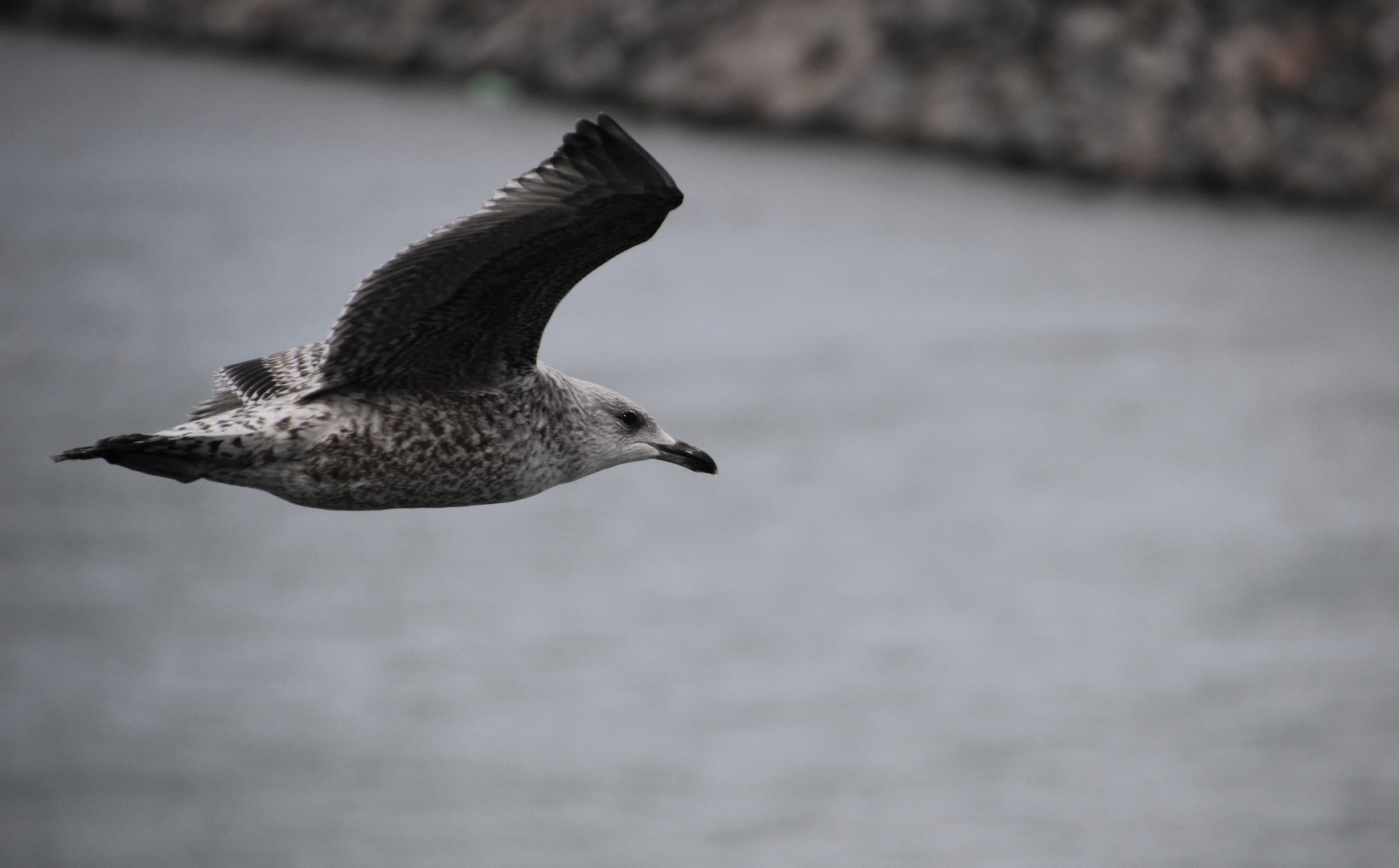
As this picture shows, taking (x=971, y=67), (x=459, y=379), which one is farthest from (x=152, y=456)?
(x=971, y=67)

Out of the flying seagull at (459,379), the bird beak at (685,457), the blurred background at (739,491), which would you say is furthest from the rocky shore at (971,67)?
the flying seagull at (459,379)

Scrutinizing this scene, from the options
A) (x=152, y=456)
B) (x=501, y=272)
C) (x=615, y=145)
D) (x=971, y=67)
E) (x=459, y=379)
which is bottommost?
(x=152, y=456)

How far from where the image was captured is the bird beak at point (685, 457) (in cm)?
599

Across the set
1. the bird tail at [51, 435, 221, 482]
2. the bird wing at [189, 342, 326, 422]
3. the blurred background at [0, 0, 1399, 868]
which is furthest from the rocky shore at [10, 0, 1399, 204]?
the bird tail at [51, 435, 221, 482]

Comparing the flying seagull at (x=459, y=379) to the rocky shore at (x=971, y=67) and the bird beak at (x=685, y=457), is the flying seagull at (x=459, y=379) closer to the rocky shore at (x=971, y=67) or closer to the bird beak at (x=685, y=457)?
the bird beak at (x=685, y=457)

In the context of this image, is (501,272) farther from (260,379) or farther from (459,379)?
(260,379)

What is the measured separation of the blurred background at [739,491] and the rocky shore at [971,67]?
183 millimetres

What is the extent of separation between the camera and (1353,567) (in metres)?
59.2

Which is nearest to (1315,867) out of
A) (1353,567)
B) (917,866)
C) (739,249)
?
(1353,567)

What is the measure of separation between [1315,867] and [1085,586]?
11.8m

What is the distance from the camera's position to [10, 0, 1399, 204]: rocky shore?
150 feet

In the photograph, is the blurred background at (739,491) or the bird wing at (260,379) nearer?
the bird wing at (260,379)

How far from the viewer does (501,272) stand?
5266 mm

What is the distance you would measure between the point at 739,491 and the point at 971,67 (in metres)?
23.1
